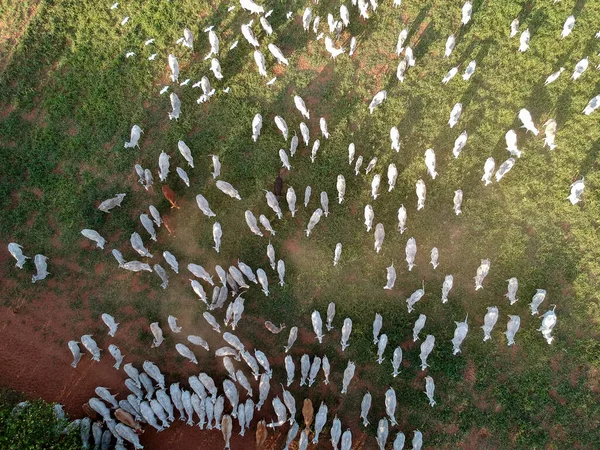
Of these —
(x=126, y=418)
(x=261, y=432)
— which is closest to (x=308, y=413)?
(x=261, y=432)

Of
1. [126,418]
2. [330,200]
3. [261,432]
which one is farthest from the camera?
[330,200]

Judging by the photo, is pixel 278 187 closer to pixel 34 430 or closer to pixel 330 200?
pixel 330 200

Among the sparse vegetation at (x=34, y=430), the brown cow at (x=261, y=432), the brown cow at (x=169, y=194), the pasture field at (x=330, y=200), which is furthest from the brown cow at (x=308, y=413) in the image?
the brown cow at (x=169, y=194)

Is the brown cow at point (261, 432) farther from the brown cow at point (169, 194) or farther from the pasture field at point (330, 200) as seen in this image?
the brown cow at point (169, 194)

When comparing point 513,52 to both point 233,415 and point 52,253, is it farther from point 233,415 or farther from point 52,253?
point 52,253

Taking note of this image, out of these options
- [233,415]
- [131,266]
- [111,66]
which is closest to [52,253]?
[131,266]
